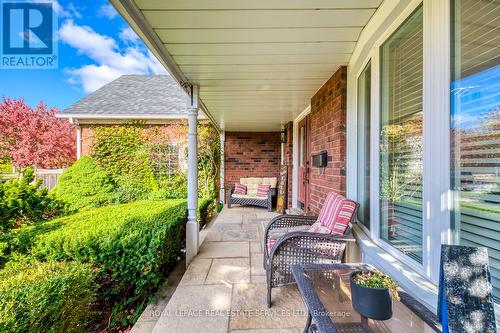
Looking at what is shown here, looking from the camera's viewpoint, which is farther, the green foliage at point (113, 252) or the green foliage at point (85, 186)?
the green foliage at point (85, 186)

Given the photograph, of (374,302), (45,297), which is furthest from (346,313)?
(45,297)

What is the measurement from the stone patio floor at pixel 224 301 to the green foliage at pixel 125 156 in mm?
4351

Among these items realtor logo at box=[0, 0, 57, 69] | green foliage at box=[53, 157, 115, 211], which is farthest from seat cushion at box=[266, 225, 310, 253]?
green foliage at box=[53, 157, 115, 211]

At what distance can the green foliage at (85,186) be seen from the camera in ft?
18.6

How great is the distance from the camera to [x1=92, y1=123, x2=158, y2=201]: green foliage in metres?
6.70

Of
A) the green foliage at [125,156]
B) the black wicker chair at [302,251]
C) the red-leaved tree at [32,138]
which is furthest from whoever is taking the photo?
the red-leaved tree at [32,138]

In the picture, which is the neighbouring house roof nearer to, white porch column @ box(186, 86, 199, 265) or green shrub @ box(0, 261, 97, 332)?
white porch column @ box(186, 86, 199, 265)

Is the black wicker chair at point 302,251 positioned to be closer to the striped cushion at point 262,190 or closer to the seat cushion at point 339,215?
the seat cushion at point 339,215

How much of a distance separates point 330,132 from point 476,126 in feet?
6.11

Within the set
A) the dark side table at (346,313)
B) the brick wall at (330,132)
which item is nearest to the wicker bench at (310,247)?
the brick wall at (330,132)

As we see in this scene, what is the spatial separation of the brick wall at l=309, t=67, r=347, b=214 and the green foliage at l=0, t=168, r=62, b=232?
12.3 feet

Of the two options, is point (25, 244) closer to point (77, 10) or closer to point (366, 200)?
point (366, 200)

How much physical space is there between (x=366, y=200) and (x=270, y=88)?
6.29ft

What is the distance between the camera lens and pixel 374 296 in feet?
3.08
